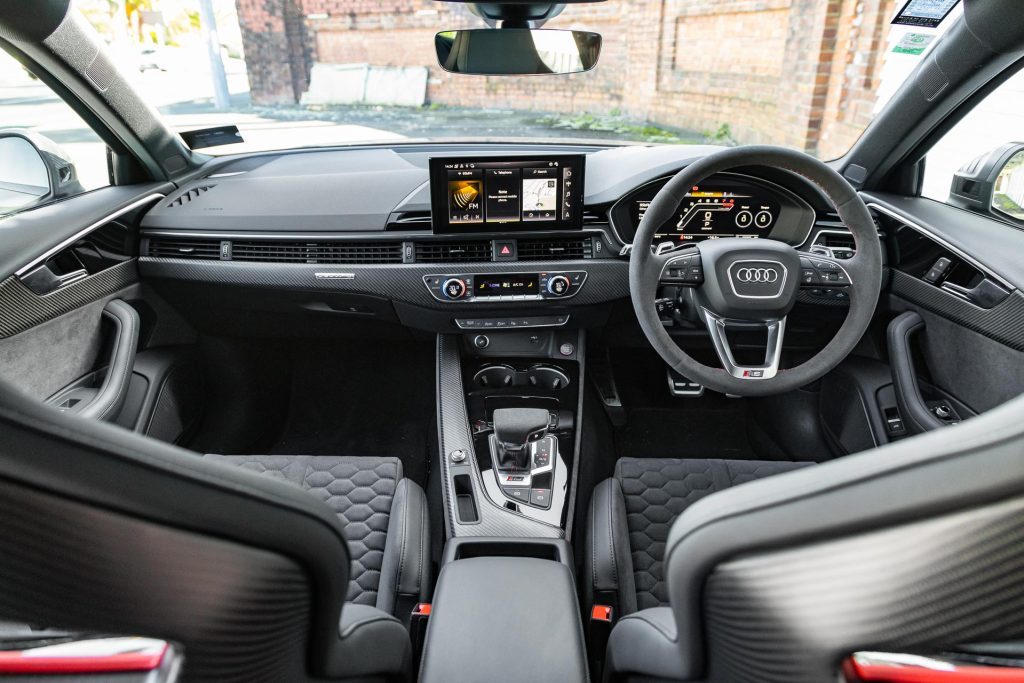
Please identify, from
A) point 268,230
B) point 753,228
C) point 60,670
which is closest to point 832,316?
point 753,228

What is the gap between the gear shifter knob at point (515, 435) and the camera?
90.2 inches

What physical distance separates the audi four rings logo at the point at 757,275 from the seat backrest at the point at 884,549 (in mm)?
1204

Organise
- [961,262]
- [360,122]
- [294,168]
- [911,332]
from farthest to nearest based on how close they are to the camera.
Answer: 1. [360,122]
2. [294,168]
3. [911,332]
4. [961,262]

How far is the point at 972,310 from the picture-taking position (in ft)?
6.71

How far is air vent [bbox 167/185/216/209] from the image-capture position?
2.57m

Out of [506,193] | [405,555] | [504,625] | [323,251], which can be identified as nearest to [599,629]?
[504,625]

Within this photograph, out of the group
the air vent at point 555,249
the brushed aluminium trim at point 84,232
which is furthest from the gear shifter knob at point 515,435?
the brushed aluminium trim at point 84,232

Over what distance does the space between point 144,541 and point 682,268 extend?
5.05 ft

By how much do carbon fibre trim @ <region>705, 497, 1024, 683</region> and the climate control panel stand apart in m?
1.84

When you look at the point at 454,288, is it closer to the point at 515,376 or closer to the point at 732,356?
the point at 515,376

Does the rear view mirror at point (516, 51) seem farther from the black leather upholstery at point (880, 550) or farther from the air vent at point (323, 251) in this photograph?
the black leather upholstery at point (880, 550)

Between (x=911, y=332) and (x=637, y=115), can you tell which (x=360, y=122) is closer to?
(x=637, y=115)

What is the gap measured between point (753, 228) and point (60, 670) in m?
2.35

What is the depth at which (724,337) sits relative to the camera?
1853mm
